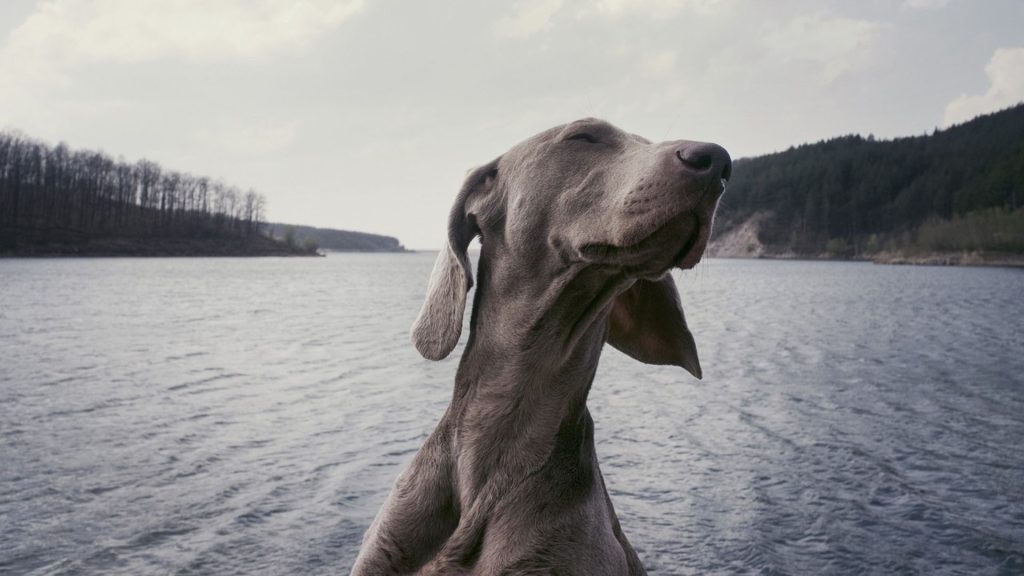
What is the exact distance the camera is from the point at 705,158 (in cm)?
280

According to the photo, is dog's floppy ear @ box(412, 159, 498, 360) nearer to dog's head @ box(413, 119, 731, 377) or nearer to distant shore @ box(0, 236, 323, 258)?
dog's head @ box(413, 119, 731, 377)

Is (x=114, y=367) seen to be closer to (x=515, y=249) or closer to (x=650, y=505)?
(x=650, y=505)

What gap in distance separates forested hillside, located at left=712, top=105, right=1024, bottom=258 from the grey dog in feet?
512

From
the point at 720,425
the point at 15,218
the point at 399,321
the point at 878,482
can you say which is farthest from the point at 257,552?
the point at 15,218

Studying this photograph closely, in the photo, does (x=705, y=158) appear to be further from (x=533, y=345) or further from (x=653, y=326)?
(x=653, y=326)

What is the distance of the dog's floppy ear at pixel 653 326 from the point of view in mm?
4072

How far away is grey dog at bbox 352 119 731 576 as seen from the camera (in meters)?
3.11

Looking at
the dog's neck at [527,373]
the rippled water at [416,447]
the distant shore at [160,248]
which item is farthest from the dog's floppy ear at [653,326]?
the distant shore at [160,248]

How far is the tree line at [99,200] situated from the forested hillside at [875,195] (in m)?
109

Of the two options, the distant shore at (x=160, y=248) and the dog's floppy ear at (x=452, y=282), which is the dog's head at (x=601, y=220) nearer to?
the dog's floppy ear at (x=452, y=282)

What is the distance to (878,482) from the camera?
1041 centimetres

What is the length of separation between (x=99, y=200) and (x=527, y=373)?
15543 centimetres

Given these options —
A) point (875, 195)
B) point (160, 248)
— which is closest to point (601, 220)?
point (160, 248)

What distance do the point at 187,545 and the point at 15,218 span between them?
13021 centimetres
